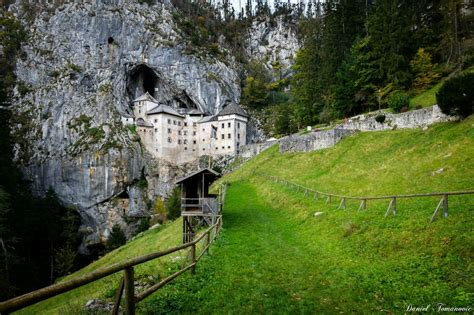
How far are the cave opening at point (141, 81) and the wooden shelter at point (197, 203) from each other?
6765cm

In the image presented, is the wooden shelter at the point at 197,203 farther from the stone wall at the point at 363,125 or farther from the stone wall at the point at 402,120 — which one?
the stone wall at the point at 402,120

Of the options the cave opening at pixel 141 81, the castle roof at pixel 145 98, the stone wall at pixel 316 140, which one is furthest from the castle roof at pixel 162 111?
the stone wall at pixel 316 140

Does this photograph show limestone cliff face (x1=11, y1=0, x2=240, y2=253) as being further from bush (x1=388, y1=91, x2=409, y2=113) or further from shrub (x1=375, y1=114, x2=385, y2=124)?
bush (x1=388, y1=91, x2=409, y2=113)

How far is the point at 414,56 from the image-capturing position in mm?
38875

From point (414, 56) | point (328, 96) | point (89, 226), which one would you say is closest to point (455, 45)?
point (414, 56)

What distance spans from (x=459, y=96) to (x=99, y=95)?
2963 inches

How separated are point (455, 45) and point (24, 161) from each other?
90.1m

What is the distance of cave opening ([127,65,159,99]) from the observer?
8219 centimetres

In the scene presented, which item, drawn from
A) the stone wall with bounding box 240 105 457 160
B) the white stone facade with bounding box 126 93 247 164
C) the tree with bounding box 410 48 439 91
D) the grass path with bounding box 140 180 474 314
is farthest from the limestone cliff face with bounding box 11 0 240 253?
the grass path with bounding box 140 180 474 314

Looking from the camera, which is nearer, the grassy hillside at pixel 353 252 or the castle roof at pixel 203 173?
the grassy hillside at pixel 353 252

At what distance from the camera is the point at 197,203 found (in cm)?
2333

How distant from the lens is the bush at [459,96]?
911 inches

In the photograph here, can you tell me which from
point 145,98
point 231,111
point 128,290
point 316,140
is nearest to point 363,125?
point 316,140

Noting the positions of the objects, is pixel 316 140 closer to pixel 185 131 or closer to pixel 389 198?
pixel 389 198
